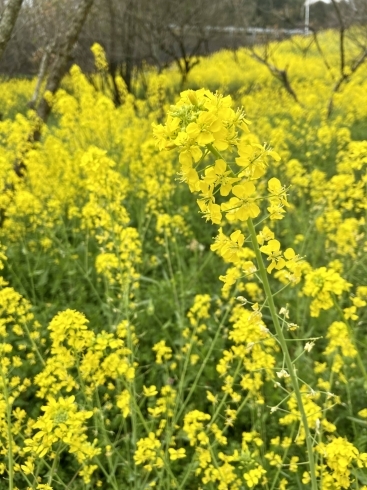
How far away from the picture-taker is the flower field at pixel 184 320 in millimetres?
1353

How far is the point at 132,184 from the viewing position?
209 inches

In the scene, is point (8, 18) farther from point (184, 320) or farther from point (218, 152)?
point (218, 152)

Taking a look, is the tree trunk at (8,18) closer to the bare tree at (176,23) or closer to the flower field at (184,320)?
the flower field at (184,320)

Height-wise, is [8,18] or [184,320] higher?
[8,18]

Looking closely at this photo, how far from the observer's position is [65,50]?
490 cm

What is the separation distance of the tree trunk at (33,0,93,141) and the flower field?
14cm

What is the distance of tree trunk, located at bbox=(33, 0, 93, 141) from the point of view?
4844mm

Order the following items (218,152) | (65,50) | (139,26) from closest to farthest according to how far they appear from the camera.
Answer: (218,152), (65,50), (139,26)

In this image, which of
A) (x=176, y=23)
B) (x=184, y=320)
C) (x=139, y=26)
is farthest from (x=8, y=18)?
(x=176, y=23)

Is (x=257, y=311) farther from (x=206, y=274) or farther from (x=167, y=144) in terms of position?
(x=206, y=274)

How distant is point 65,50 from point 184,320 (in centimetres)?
297

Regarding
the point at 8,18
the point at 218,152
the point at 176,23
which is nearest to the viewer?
the point at 218,152

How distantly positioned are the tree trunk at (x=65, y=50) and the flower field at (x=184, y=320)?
14 centimetres

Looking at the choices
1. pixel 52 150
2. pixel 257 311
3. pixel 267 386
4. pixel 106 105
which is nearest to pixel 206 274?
pixel 267 386
